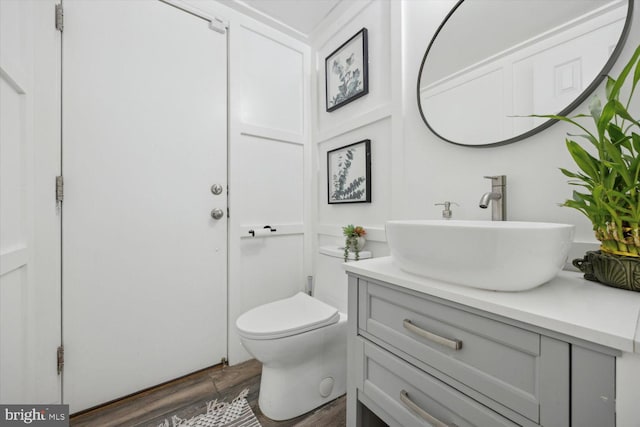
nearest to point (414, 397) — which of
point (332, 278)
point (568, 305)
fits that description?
point (568, 305)

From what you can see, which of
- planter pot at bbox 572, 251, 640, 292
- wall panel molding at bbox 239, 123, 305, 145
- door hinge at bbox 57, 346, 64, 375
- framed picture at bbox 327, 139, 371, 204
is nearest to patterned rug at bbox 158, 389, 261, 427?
door hinge at bbox 57, 346, 64, 375

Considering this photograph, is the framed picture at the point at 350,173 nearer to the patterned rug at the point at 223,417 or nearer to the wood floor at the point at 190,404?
the wood floor at the point at 190,404

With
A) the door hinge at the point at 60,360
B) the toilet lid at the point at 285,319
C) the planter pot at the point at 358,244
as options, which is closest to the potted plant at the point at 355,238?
the planter pot at the point at 358,244

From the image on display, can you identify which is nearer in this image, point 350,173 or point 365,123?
point 365,123

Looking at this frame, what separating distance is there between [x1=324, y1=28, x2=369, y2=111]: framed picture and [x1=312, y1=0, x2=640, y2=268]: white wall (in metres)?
0.05

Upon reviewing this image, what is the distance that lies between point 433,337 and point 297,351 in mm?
709

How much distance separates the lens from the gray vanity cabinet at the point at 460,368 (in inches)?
18.3

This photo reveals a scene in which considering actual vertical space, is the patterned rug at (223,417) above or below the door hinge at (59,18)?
below

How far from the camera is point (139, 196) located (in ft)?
4.54

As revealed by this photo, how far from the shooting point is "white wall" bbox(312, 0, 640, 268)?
2.91 ft

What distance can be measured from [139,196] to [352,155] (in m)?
1.22

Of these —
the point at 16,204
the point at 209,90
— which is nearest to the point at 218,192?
the point at 209,90

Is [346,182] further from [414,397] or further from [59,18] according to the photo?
[59,18]

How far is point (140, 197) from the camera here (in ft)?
4.56
